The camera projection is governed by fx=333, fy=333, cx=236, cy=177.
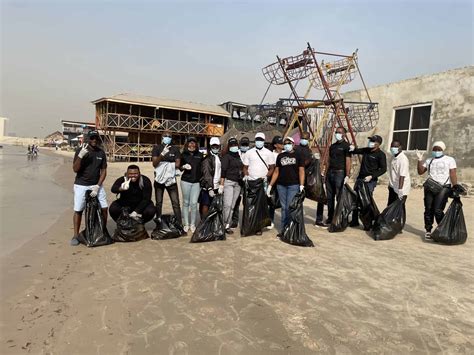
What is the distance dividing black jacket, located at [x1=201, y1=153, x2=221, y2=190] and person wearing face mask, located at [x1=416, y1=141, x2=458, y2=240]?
3.38 meters

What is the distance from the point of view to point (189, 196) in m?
5.36

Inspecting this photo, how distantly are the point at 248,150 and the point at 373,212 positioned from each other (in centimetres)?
241

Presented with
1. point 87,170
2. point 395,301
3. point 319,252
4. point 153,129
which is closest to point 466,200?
point 319,252

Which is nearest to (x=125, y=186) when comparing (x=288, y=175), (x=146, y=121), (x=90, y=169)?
(x=90, y=169)

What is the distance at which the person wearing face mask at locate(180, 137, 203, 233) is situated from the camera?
525 cm

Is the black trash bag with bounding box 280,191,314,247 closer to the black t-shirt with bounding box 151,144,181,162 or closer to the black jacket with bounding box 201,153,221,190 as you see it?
the black jacket with bounding box 201,153,221,190

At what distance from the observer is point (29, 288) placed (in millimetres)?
3207

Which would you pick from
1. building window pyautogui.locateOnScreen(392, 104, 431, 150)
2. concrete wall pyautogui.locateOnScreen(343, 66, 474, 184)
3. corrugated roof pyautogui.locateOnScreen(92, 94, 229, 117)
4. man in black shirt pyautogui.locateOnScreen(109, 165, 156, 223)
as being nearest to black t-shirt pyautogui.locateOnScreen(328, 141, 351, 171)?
man in black shirt pyautogui.locateOnScreen(109, 165, 156, 223)

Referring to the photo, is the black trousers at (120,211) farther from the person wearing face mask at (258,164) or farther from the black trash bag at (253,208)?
the person wearing face mask at (258,164)

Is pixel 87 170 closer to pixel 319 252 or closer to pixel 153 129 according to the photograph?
pixel 319 252

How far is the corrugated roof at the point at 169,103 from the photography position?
24.0 meters

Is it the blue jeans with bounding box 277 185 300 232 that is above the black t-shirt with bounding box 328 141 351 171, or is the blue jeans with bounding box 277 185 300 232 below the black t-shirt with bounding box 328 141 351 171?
below

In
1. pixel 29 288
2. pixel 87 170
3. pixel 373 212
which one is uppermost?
pixel 87 170

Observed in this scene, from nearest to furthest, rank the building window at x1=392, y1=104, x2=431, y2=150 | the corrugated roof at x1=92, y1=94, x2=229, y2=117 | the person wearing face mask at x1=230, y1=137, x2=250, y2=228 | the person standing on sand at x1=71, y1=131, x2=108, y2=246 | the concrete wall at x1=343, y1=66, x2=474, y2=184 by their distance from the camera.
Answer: the person standing on sand at x1=71, y1=131, x2=108, y2=246, the person wearing face mask at x1=230, y1=137, x2=250, y2=228, the concrete wall at x1=343, y1=66, x2=474, y2=184, the building window at x1=392, y1=104, x2=431, y2=150, the corrugated roof at x1=92, y1=94, x2=229, y2=117
